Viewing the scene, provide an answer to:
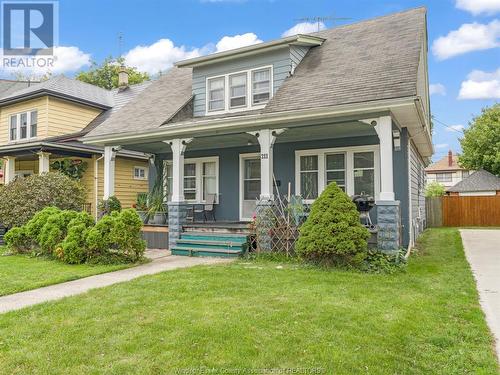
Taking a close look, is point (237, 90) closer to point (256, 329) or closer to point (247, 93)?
point (247, 93)

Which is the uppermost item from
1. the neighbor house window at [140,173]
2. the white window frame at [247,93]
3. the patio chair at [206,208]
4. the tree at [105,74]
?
the tree at [105,74]

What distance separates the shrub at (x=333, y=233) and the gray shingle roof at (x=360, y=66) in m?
2.13

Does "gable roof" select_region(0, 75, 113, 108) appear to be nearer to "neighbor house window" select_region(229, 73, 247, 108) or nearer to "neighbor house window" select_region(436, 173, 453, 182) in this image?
"neighbor house window" select_region(229, 73, 247, 108)

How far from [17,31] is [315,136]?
1213cm

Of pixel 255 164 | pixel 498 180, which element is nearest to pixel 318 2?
pixel 255 164

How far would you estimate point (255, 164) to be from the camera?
12.0 m

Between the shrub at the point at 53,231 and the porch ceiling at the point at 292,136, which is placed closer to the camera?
the shrub at the point at 53,231

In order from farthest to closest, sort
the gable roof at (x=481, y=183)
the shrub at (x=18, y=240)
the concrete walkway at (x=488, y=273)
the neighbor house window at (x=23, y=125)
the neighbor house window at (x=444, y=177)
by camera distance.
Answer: the neighbor house window at (x=444, y=177), the gable roof at (x=481, y=183), the neighbor house window at (x=23, y=125), the shrub at (x=18, y=240), the concrete walkway at (x=488, y=273)

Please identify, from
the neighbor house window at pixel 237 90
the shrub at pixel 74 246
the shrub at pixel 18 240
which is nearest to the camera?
the shrub at pixel 74 246

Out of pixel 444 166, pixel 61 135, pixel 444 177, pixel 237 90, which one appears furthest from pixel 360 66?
pixel 444 166

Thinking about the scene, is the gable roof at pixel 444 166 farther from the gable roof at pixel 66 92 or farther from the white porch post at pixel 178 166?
the white porch post at pixel 178 166

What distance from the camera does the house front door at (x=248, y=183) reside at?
1195cm

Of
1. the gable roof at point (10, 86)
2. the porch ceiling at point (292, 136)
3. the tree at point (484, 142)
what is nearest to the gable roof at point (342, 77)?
the porch ceiling at point (292, 136)

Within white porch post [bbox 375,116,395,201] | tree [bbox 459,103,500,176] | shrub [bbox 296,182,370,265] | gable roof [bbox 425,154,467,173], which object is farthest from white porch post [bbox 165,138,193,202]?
gable roof [bbox 425,154,467,173]
